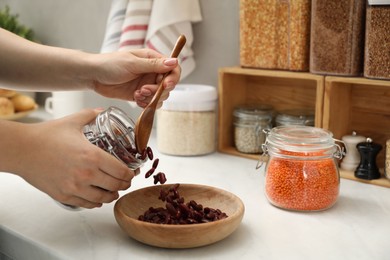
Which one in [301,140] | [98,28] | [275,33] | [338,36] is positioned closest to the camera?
[301,140]

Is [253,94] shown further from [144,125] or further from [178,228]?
[178,228]

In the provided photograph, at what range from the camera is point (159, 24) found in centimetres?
142

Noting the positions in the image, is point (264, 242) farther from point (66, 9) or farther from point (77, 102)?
point (66, 9)

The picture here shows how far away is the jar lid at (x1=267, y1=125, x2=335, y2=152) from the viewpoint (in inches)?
38.1

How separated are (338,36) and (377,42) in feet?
0.28

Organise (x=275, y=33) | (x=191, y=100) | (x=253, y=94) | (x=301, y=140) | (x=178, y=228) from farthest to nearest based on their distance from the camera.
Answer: (x=253, y=94) < (x=191, y=100) < (x=275, y=33) < (x=301, y=140) < (x=178, y=228)

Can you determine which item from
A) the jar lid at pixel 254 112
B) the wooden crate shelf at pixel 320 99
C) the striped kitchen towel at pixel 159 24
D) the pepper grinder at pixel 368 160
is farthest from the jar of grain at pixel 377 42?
the striped kitchen towel at pixel 159 24

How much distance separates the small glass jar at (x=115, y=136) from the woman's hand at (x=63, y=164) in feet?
0.17

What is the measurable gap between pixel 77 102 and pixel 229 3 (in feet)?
1.89

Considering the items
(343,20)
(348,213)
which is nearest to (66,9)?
(343,20)

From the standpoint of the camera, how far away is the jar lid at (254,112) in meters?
1.32

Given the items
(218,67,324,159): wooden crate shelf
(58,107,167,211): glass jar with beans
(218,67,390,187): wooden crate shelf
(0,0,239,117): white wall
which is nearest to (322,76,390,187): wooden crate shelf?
(218,67,390,187): wooden crate shelf

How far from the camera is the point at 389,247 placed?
81 centimetres

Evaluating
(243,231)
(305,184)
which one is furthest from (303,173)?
(243,231)
